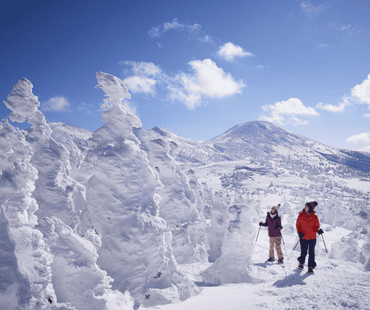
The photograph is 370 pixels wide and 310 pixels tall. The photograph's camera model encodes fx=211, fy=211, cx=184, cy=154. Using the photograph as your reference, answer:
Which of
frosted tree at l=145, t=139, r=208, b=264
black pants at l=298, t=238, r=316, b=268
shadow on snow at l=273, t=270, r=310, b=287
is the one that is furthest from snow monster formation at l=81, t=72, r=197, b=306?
frosted tree at l=145, t=139, r=208, b=264

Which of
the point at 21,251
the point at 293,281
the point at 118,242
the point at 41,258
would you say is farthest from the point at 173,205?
the point at 21,251

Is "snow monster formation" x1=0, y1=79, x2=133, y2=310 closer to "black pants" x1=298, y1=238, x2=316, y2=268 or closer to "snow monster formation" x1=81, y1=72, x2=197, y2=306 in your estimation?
"snow monster formation" x1=81, y1=72, x2=197, y2=306

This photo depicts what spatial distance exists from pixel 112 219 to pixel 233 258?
5386 millimetres

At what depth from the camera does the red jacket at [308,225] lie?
6094mm

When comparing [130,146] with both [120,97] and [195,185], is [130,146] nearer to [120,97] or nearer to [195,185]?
[120,97]

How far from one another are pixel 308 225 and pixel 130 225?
5.40 m

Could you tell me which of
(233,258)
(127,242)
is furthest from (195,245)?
(127,242)

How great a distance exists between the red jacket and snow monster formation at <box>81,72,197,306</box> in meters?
3.85

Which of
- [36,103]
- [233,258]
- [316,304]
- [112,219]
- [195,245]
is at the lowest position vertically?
[195,245]

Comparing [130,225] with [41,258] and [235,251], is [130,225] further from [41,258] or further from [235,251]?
[235,251]

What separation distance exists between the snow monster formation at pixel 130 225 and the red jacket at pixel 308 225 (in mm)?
3847

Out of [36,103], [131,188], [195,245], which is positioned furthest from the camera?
[195,245]

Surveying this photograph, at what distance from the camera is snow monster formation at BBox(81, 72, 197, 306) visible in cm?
649

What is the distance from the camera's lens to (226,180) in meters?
143
